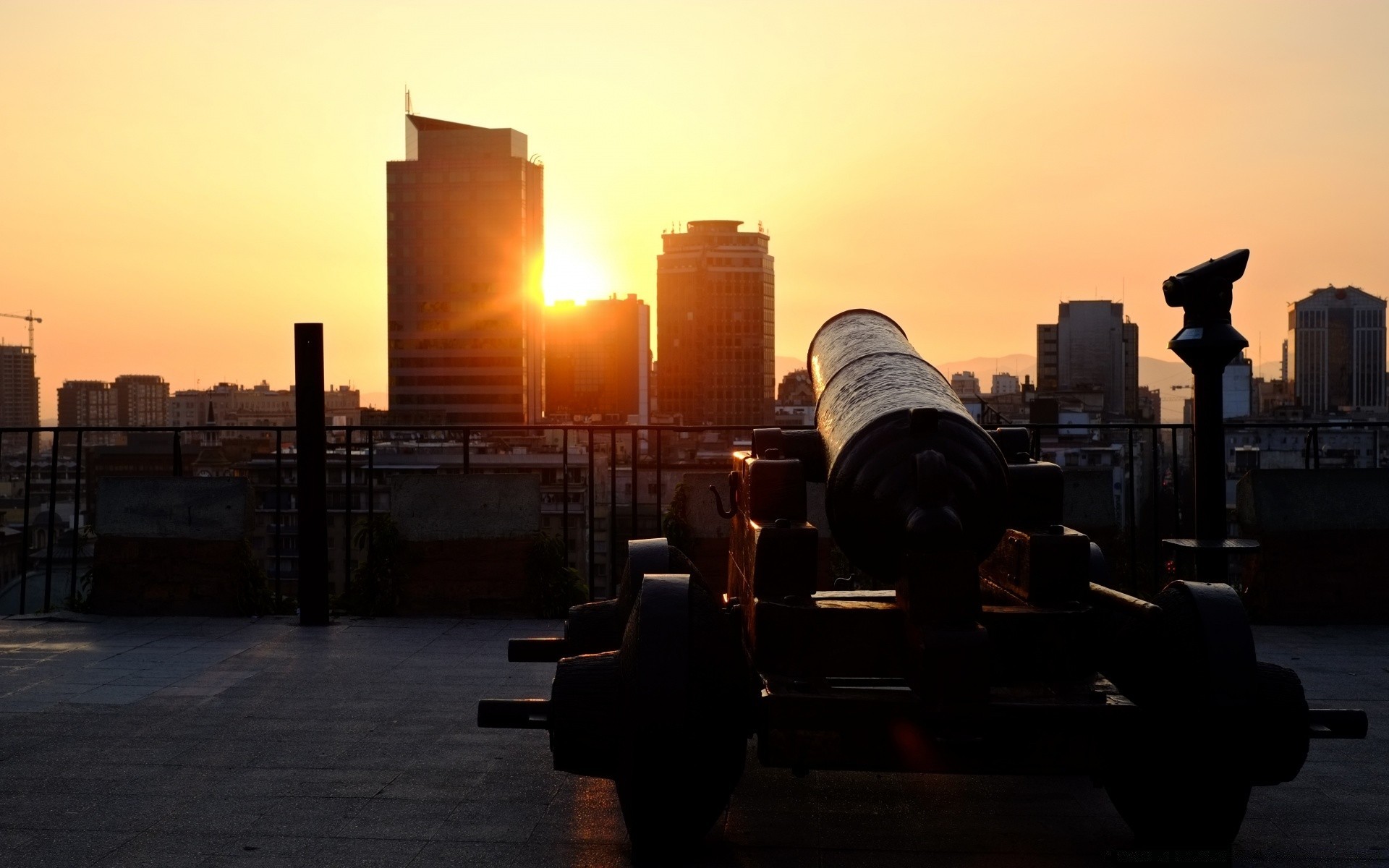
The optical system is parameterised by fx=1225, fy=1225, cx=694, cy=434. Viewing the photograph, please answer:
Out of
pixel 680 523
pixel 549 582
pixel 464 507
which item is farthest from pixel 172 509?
pixel 680 523

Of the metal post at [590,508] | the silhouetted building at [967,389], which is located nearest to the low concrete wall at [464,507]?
the metal post at [590,508]

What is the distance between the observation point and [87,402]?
191 metres

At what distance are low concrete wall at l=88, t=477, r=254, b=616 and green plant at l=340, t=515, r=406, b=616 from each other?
802 mm

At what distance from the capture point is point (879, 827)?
425 centimetres

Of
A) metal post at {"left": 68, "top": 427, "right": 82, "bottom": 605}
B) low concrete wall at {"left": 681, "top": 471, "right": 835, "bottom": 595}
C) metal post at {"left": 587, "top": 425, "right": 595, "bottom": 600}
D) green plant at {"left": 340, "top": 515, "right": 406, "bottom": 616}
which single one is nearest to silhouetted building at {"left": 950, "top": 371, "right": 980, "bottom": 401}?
low concrete wall at {"left": 681, "top": 471, "right": 835, "bottom": 595}

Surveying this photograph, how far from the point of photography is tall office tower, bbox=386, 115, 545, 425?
172 metres

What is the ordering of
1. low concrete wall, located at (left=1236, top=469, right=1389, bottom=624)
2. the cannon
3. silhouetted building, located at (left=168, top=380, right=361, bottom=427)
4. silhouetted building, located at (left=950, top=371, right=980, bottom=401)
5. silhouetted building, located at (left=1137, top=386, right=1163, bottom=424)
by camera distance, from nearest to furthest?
the cannon → silhouetted building, located at (left=950, top=371, right=980, bottom=401) → low concrete wall, located at (left=1236, top=469, right=1389, bottom=624) → silhouetted building, located at (left=1137, top=386, right=1163, bottom=424) → silhouetted building, located at (left=168, top=380, right=361, bottom=427)

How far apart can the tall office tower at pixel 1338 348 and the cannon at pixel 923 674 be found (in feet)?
453

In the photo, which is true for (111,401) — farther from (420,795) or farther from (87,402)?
(420,795)

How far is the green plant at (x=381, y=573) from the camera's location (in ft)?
28.8

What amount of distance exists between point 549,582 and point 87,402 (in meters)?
205

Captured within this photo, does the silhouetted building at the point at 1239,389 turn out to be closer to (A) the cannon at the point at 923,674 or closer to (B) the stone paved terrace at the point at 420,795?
(B) the stone paved terrace at the point at 420,795

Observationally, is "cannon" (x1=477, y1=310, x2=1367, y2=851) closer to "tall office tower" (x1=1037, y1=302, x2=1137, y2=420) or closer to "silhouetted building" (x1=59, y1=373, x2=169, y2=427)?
"tall office tower" (x1=1037, y1=302, x2=1137, y2=420)

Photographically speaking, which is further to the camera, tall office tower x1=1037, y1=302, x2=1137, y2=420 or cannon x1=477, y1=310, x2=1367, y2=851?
tall office tower x1=1037, y1=302, x2=1137, y2=420
